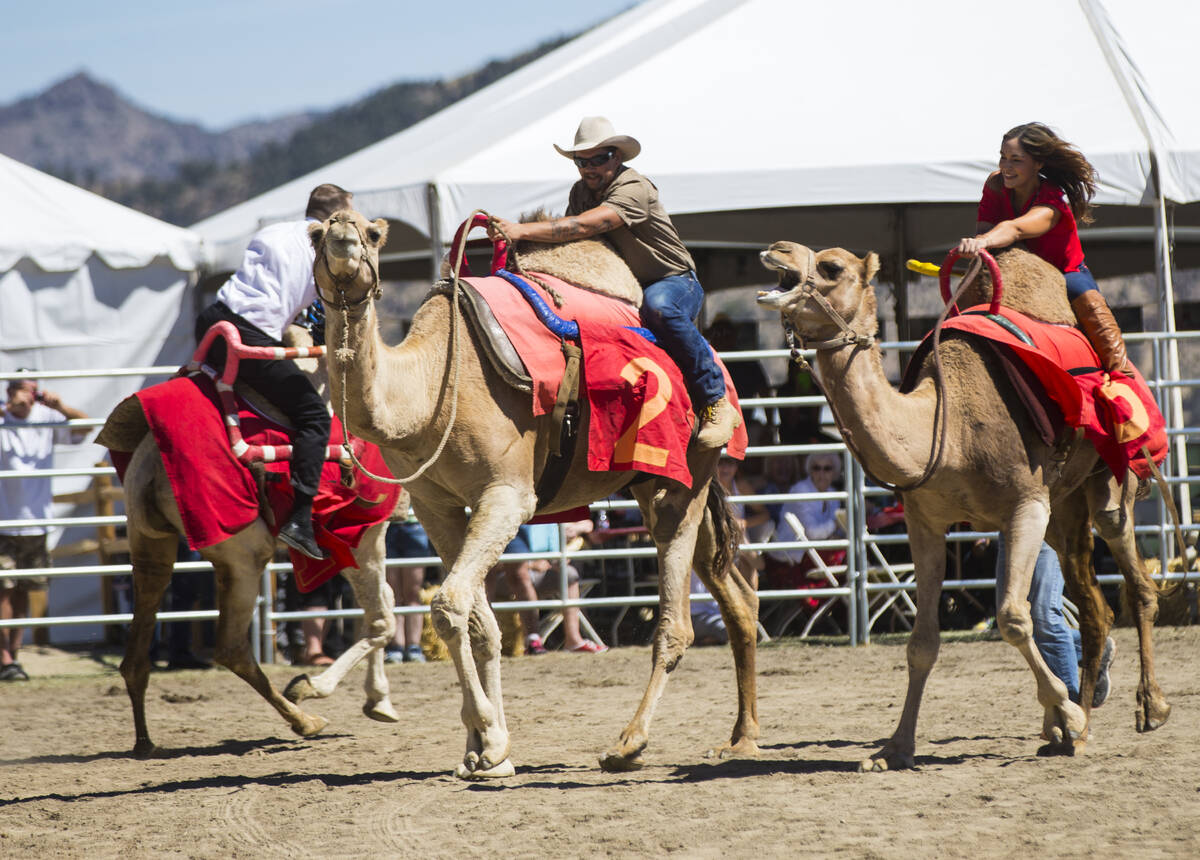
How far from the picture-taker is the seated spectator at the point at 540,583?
9.70 metres

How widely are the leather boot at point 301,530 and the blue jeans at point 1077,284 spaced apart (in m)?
3.40

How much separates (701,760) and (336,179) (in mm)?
7419

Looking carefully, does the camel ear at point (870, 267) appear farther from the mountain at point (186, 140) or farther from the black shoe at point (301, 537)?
the mountain at point (186, 140)

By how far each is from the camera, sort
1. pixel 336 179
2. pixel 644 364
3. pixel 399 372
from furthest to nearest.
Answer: pixel 336 179 < pixel 644 364 < pixel 399 372

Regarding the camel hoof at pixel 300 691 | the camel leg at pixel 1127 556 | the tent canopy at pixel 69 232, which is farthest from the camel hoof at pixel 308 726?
the tent canopy at pixel 69 232

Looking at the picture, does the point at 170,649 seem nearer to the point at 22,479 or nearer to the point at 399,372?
the point at 22,479

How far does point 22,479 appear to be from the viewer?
32.6ft

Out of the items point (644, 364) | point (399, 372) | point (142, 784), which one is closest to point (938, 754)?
point (644, 364)

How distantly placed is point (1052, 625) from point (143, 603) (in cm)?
403

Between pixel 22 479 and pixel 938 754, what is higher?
pixel 22 479

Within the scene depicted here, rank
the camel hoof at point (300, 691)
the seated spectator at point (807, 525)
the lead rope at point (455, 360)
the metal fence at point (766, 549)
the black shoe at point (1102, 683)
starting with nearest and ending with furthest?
the lead rope at point (455, 360) → the black shoe at point (1102, 683) → the camel hoof at point (300, 691) → the metal fence at point (766, 549) → the seated spectator at point (807, 525)

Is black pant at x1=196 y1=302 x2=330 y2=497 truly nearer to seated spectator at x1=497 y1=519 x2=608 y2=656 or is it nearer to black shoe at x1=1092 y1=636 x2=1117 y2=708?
seated spectator at x1=497 y1=519 x2=608 y2=656

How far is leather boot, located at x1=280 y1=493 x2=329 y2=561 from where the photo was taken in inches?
262

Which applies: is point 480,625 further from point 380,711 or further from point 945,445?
point 945,445
